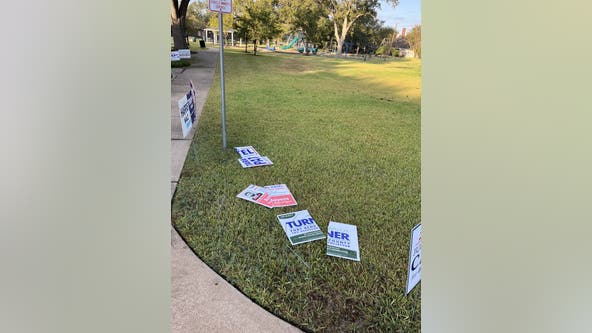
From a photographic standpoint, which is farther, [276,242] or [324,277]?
[276,242]

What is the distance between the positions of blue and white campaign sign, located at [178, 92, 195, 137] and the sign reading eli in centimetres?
62

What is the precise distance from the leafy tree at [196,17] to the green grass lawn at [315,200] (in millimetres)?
885

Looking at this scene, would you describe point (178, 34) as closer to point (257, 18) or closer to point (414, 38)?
point (257, 18)

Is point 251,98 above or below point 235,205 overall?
above

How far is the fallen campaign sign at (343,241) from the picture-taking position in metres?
1.67

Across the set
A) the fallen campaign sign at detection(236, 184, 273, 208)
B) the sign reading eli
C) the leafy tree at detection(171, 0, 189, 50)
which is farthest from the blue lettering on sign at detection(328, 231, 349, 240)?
the sign reading eli

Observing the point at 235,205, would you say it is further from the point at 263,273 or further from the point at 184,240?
the point at 263,273

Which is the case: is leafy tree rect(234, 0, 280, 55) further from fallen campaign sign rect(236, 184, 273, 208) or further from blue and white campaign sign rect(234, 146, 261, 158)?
fallen campaign sign rect(236, 184, 273, 208)

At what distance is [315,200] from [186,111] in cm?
105
